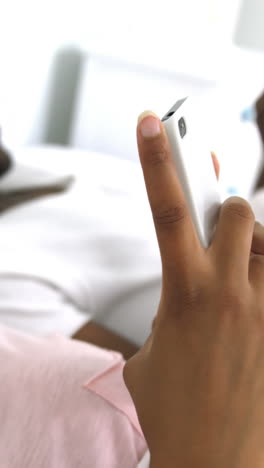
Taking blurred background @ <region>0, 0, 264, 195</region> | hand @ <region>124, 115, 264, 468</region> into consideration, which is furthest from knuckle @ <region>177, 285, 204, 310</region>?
blurred background @ <region>0, 0, 264, 195</region>

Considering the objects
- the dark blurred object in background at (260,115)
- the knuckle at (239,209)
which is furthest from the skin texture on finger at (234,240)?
the dark blurred object in background at (260,115)

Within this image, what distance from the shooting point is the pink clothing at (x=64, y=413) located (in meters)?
0.42

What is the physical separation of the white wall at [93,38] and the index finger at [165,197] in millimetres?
1354

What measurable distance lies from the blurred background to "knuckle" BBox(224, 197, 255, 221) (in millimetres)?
1195

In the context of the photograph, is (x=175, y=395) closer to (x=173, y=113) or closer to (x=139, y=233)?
(x=173, y=113)

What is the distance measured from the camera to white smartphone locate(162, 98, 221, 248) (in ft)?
0.97

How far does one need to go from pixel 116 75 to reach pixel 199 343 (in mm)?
1508

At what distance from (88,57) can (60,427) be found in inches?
58.8

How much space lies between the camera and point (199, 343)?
0.29m

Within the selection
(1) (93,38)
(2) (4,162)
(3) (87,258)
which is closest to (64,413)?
(3) (87,258)

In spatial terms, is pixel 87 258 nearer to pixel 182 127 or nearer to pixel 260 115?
pixel 260 115

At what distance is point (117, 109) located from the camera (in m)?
1.72

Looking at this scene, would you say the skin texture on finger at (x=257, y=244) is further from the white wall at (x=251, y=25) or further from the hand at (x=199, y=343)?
the white wall at (x=251, y=25)

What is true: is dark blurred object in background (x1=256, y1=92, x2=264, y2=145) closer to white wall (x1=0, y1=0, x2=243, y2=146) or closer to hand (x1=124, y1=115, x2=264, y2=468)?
hand (x1=124, y1=115, x2=264, y2=468)
